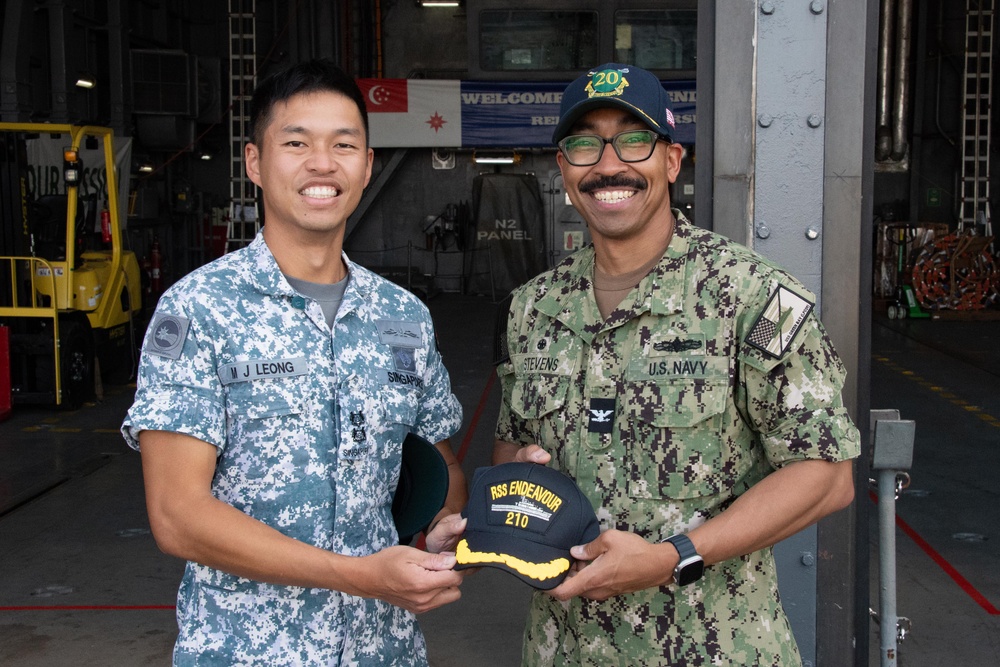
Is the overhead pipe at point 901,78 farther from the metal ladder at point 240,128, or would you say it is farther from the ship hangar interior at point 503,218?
the metal ladder at point 240,128

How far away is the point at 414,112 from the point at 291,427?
51.0 feet

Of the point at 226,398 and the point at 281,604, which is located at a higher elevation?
the point at 226,398

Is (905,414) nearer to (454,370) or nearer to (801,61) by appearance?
(454,370)

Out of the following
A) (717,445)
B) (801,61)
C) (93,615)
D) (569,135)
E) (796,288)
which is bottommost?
(93,615)

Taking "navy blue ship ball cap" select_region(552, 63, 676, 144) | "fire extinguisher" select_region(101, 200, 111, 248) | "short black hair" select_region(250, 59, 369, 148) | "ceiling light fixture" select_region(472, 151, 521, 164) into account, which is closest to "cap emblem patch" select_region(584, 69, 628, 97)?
"navy blue ship ball cap" select_region(552, 63, 676, 144)

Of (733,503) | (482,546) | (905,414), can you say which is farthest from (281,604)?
(905,414)

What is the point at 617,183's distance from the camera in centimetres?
203

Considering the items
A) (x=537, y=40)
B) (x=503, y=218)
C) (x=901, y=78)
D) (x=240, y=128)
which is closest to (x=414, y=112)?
(x=503, y=218)

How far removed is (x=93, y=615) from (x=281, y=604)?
3199mm

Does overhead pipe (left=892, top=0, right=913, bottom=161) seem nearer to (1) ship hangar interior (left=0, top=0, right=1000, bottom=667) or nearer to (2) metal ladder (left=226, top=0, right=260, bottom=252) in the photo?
(1) ship hangar interior (left=0, top=0, right=1000, bottom=667)

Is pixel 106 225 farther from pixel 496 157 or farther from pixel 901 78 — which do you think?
pixel 901 78

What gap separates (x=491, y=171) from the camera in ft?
58.6

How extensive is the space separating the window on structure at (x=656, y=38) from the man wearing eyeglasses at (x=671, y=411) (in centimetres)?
1610

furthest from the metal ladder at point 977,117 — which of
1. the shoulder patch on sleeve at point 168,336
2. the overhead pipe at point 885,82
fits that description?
the shoulder patch on sleeve at point 168,336
